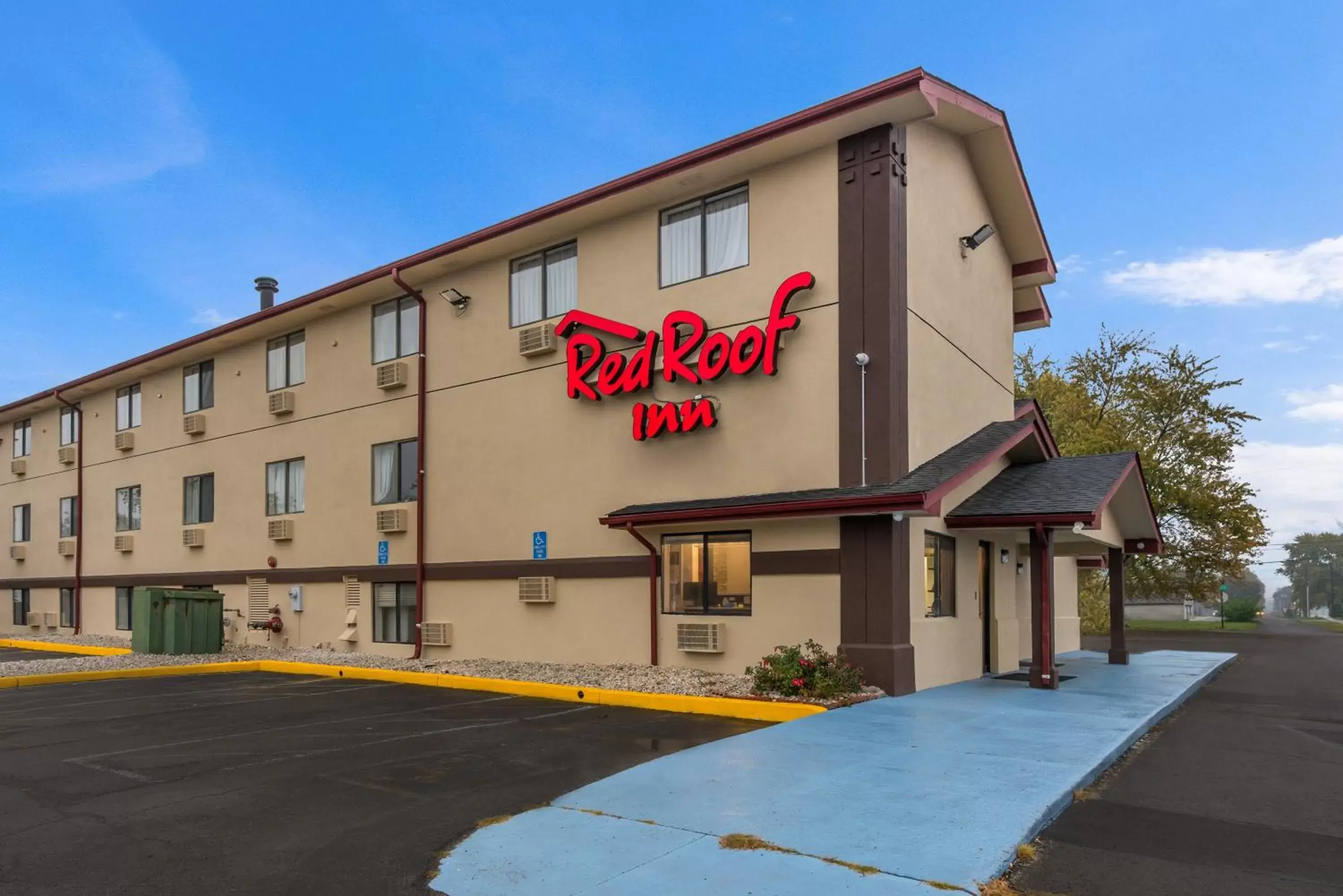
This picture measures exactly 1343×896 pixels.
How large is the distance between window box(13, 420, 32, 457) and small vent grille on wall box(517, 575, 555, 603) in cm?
2534

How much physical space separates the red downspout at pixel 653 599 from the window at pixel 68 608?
23144 mm

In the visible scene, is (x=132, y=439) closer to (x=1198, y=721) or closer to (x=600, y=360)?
(x=600, y=360)

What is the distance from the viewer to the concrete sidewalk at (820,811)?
5.38 metres

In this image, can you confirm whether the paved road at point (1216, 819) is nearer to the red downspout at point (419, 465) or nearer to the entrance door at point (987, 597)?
the entrance door at point (987, 597)

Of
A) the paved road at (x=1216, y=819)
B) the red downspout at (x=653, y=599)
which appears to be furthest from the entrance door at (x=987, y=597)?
the red downspout at (x=653, y=599)

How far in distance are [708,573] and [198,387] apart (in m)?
17.7

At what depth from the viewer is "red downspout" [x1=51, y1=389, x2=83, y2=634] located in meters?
28.7

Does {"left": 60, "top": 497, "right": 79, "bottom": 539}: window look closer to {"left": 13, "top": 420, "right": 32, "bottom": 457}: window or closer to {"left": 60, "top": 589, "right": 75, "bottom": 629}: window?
{"left": 60, "top": 589, "right": 75, "bottom": 629}: window

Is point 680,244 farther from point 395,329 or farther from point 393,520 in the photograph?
point 393,520

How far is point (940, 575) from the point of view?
14078mm

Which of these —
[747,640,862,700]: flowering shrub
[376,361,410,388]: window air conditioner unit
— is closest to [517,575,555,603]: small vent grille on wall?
[747,640,862,700]: flowering shrub

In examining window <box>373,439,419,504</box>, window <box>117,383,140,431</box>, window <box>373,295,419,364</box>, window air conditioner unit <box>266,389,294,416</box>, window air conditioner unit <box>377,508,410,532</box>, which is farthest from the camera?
window <box>117,383,140,431</box>

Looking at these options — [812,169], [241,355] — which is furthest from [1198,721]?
[241,355]

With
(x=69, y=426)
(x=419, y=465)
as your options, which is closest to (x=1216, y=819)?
(x=419, y=465)
